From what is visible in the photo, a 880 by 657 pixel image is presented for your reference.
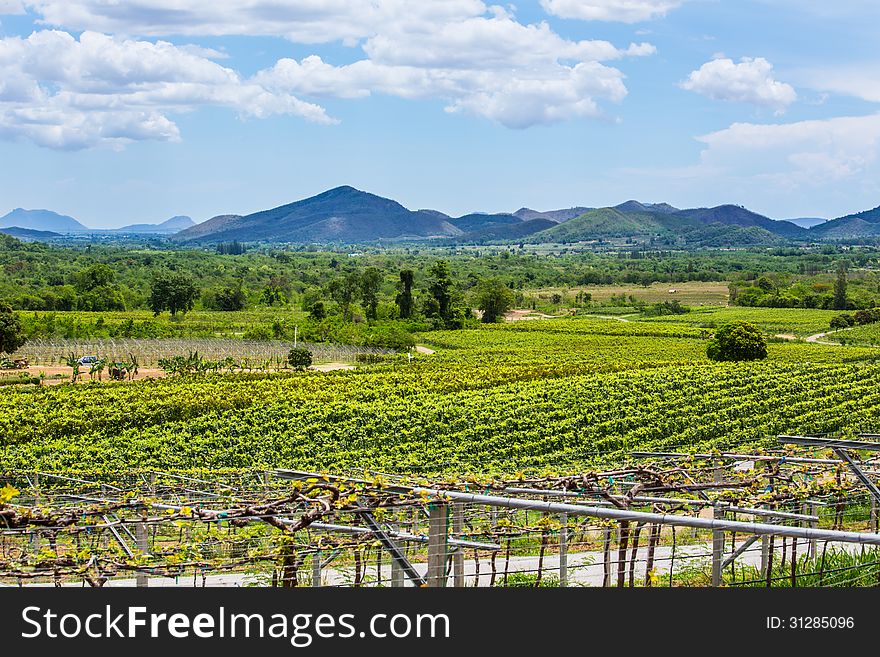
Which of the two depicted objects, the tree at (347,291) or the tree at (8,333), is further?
the tree at (347,291)

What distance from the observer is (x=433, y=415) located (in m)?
28.9

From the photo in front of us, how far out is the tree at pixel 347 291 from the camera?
82925 millimetres

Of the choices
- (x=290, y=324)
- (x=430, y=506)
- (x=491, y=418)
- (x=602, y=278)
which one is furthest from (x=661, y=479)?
(x=602, y=278)

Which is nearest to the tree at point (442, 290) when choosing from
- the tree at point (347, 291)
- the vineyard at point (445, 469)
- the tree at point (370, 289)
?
the tree at point (370, 289)

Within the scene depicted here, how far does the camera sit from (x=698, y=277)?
5881 inches

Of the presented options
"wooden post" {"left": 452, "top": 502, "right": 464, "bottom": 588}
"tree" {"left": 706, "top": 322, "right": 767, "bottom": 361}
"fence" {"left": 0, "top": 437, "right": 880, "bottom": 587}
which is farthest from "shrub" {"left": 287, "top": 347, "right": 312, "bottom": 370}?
"wooden post" {"left": 452, "top": 502, "right": 464, "bottom": 588}

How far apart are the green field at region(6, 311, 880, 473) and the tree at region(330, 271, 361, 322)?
39.0m

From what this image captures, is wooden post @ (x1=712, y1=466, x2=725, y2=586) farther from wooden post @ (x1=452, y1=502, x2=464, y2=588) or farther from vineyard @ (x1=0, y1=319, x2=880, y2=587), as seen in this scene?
wooden post @ (x1=452, y1=502, x2=464, y2=588)

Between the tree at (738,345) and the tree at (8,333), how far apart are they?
116ft

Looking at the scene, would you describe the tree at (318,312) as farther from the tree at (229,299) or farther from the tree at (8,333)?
the tree at (8,333)

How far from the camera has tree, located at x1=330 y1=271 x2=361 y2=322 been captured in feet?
272
